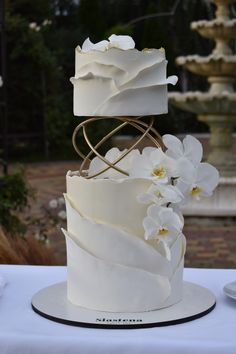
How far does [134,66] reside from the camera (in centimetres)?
125

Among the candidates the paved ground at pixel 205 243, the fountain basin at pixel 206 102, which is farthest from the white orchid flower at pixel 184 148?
the fountain basin at pixel 206 102

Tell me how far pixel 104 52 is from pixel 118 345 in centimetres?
52

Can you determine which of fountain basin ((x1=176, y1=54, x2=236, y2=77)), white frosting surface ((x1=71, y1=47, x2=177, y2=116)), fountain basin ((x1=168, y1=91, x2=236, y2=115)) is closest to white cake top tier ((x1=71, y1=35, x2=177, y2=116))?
white frosting surface ((x1=71, y1=47, x2=177, y2=116))

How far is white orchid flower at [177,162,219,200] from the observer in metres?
1.24

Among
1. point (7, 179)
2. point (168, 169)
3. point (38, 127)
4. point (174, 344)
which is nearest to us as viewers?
point (174, 344)

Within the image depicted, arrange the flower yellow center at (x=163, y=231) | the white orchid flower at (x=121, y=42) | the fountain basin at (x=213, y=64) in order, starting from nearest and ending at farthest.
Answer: the flower yellow center at (x=163, y=231)
the white orchid flower at (x=121, y=42)
the fountain basin at (x=213, y=64)

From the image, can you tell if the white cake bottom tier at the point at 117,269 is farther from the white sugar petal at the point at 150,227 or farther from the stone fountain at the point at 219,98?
the stone fountain at the point at 219,98

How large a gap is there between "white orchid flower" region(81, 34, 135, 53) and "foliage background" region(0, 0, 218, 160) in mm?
7702

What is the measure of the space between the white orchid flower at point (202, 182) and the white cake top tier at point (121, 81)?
0.14 m

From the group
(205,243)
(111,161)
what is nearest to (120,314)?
(111,161)

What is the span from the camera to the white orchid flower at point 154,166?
1.22 metres

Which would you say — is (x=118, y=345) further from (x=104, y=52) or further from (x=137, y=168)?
(x=104, y=52)

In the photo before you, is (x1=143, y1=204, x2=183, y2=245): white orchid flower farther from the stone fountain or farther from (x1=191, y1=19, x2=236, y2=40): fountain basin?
(x1=191, y1=19, x2=236, y2=40): fountain basin

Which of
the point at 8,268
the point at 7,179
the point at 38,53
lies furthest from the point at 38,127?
the point at 8,268
